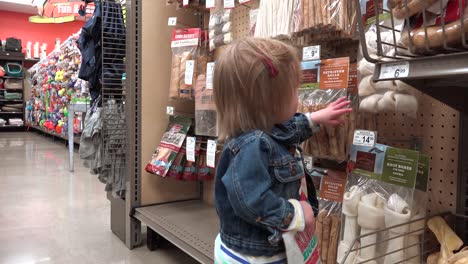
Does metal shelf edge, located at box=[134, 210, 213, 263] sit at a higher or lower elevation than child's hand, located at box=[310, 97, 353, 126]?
lower

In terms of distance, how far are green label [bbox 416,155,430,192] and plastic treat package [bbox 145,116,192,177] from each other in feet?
5.34

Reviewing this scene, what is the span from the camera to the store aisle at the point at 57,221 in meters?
2.61

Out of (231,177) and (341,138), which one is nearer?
(231,177)

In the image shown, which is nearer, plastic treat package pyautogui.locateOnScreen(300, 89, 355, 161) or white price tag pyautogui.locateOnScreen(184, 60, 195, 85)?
plastic treat package pyautogui.locateOnScreen(300, 89, 355, 161)

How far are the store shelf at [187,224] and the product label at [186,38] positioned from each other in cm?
109

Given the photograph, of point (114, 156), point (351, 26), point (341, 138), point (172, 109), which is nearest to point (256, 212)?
point (341, 138)

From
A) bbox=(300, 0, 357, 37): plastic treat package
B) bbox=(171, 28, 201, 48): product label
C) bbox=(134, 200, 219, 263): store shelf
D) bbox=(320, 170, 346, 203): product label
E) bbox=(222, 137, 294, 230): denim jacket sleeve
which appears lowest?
bbox=(134, 200, 219, 263): store shelf

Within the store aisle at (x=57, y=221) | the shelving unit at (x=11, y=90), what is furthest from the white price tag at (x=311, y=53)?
the shelving unit at (x=11, y=90)

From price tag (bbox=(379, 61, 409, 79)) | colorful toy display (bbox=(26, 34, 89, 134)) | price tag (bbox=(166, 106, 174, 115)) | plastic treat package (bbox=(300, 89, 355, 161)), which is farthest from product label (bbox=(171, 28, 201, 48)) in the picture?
colorful toy display (bbox=(26, 34, 89, 134))

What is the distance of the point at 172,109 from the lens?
272cm

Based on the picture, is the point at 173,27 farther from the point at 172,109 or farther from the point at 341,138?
the point at 341,138

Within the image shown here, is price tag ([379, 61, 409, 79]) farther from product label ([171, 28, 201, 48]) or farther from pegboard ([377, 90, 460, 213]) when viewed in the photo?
product label ([171, 28, 201, 48])

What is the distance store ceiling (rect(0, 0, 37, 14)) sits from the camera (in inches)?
455

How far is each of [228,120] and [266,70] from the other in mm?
181
